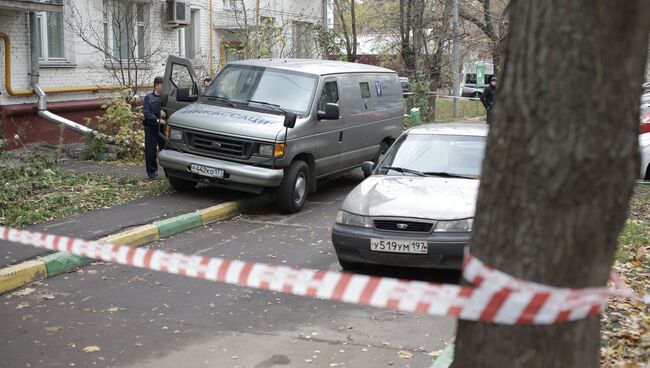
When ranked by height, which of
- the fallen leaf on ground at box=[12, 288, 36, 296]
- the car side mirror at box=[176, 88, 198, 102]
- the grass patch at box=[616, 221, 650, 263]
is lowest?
the fallen leaf on ground at box=[12, 288, 36, 296]

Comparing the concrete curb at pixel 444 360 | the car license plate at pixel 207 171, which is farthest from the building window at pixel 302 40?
the concrete curb at pixel 444 360

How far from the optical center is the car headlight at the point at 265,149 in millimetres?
11055

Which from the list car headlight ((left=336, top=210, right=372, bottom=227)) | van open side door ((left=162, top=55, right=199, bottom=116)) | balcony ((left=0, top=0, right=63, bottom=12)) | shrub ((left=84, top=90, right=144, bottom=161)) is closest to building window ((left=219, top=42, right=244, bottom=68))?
balcony ((left=0, top=0, right=63, bottom=12))

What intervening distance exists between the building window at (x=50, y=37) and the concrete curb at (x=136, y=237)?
7.69 metres

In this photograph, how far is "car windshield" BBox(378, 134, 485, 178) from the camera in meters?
8.83

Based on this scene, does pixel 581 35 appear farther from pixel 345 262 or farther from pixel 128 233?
pixel 128 233

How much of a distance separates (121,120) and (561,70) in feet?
45.7

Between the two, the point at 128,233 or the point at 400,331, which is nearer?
the point at 400,331

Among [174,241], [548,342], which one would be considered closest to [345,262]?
[174,241]

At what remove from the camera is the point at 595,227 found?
2.84 m

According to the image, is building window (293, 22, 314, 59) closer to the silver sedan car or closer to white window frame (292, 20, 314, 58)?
white window frame (292, 20, 314, 58)

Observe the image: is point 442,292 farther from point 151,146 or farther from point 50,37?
point 50,37

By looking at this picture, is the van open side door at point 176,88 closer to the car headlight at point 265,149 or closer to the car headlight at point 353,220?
the car headlight at point 265,149

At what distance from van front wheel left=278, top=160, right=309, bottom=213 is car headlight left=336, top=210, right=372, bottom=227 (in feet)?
11.4
